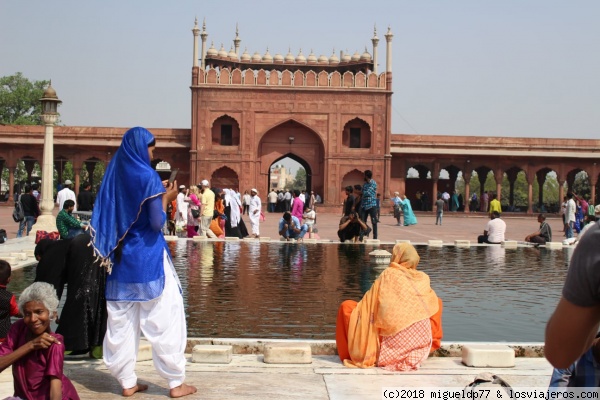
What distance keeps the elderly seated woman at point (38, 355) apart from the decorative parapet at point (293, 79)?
30.1 m

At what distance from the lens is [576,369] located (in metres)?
2.44

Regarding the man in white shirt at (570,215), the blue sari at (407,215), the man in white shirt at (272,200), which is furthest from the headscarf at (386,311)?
the man in white shirt at (272,200)

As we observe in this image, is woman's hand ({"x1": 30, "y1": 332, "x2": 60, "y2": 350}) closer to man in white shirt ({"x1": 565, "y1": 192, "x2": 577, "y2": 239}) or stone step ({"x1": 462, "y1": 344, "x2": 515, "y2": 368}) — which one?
stone step ({"x1": 462, "y1": 344, "x2": 515, "y2": 368})

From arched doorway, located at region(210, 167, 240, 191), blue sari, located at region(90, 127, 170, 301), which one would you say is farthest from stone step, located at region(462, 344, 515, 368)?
arched doorway, located at region(210, 167, 240, 191)

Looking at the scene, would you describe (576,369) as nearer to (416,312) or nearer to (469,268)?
(416,312)

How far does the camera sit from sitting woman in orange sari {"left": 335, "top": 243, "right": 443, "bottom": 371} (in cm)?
462

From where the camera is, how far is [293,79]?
109ft

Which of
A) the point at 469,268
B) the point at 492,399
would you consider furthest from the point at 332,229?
the point at 492,399

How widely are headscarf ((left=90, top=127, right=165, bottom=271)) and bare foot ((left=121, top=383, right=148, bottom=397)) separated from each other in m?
0.64

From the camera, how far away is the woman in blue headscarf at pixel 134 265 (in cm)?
403

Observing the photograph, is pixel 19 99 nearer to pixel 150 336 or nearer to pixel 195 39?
pixel 195 39

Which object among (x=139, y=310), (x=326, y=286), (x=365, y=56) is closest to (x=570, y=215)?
(x=326, y=286)

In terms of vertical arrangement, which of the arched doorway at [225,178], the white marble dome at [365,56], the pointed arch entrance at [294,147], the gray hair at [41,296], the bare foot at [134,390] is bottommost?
the bare foot at [134,390]

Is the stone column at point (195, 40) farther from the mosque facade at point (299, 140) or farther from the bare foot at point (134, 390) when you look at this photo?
the bare foot at point (134, 390)
